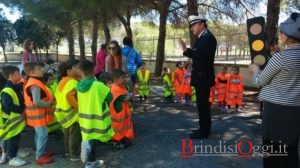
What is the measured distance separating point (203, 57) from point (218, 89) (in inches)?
155

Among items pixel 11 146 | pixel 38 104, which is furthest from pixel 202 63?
pixel 11 146

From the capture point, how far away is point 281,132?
3322 millimetres

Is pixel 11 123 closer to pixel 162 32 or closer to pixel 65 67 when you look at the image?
pixel 65 67

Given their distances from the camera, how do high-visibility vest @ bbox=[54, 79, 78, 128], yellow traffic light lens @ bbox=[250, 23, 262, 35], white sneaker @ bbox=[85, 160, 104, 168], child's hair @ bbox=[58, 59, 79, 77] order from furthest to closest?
1. child's hair @ bbox=[58, 59, 79, 77]
2. high-visibility vest @ bbox=[54, 79, 78, 128]
3. white sneaker @ bbox=[85, 160, 104, 168]
4. yellow traffic light lens @ bbox=[250, 23, 262, 35]

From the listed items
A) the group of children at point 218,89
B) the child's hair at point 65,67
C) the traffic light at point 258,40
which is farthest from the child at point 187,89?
the traffic light at point 258,40

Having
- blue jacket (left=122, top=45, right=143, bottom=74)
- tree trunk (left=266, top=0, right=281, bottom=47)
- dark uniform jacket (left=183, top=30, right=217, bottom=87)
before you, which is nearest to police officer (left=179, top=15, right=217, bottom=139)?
dark uniform jacket (left=183, top=30, right=217, bottom=87)

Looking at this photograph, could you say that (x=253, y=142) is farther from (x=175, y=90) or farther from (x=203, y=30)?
(x=175, y=90)

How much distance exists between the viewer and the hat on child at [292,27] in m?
3.22

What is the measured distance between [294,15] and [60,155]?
4.04 metres

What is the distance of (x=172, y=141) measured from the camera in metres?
6.17

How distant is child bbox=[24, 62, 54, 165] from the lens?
17.3 feet

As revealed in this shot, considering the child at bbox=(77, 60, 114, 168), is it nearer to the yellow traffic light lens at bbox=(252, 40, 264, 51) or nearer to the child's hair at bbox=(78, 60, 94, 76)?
the child's hair at bbox=(78, 60, 94, 76)

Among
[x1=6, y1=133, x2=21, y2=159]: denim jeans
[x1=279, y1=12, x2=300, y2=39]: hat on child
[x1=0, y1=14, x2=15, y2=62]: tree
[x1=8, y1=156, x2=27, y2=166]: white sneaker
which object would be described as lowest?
[x1=8, y1=156, x2=27, y2=166]: white sneaker

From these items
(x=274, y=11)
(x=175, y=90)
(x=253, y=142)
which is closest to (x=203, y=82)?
(x=253, y=142)
